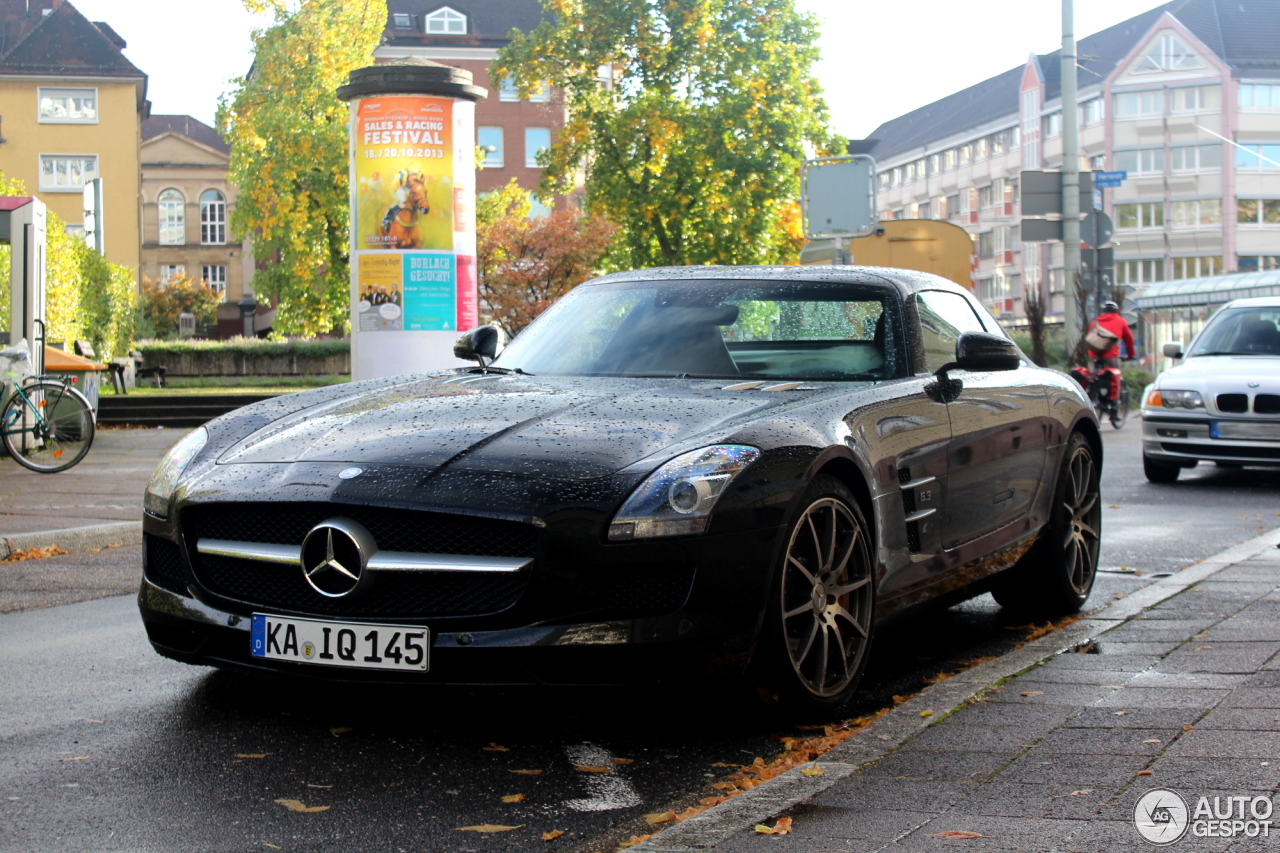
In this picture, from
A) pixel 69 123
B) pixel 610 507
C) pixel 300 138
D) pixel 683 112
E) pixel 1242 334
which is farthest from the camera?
pixel 69 123

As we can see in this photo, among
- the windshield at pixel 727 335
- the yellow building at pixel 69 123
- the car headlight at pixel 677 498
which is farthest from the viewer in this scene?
the yellow building at pixel 69 123

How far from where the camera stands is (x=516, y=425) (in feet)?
14.8

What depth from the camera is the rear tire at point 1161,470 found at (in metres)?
13.7

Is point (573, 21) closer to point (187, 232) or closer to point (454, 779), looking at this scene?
point (454, 779)

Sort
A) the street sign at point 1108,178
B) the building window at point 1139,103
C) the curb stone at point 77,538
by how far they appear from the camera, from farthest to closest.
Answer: the building window at point 1139,103
the street sign at point 1108,178
the curb stone at point 77,538

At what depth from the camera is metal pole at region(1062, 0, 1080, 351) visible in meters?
22.4

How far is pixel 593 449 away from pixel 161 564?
1393 millimetres

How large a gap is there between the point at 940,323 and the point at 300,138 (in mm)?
40932

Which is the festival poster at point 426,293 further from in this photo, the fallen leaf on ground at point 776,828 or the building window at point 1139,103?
the building window at point 1139,103

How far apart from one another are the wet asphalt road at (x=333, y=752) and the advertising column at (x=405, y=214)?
41.4 feet

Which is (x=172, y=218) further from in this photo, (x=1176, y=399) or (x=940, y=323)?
(x=940, y=323)

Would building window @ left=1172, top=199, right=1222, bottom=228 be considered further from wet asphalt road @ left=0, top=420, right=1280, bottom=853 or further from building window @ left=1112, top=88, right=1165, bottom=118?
wet asphalt road @ left=0, top=420, right=1280, bottom=853

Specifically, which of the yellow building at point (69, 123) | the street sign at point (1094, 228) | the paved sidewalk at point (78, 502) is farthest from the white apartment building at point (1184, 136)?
the paved sidewalk at point (78, 502)

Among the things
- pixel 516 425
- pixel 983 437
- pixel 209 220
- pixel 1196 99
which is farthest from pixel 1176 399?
pixel 209 220
